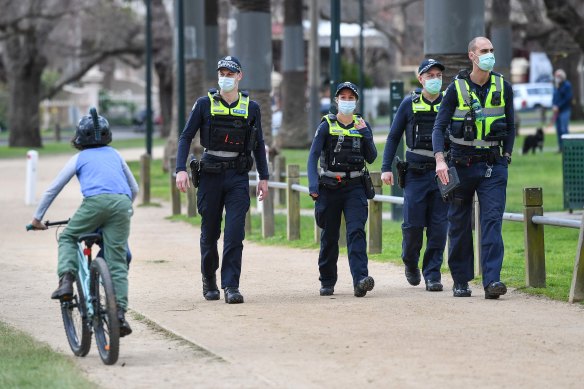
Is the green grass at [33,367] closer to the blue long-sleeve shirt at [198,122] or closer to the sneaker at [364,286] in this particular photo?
the blue long-sleeve shirt at [198,122]

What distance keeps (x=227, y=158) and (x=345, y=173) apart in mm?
987

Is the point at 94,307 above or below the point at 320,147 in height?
below

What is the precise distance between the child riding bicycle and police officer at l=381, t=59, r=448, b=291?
3.55 m

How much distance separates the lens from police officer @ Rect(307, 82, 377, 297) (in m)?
12.1

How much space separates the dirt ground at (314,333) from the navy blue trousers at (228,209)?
12.3 inches

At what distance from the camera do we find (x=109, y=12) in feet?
193

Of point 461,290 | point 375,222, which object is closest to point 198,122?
point 461,290

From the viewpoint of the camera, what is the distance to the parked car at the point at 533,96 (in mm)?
73062

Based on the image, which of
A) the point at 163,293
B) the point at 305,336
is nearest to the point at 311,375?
the point at 305,336

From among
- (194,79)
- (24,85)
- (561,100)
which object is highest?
(24,85)

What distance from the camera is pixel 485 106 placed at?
11.5 metres

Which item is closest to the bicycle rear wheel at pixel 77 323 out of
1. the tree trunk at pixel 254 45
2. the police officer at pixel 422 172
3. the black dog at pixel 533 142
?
the police officer at pixel 422 172

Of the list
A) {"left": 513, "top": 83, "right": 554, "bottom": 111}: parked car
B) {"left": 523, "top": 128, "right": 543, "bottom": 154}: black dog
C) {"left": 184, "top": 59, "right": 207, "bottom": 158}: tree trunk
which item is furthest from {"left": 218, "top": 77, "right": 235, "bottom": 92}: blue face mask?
{"left": 513, "top": 83, "right": 554, "bottom": 111}: parked car

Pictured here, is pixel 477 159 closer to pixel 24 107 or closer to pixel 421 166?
pixel 421 166
